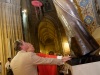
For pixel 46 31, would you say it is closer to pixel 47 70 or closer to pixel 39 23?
pixel 39 23

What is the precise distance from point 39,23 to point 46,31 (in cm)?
289

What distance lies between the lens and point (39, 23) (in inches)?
616

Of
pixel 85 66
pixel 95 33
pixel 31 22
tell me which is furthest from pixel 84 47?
pixel 31 22

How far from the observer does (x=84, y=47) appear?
2.19 meters

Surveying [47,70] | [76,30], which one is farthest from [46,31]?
[76,30]

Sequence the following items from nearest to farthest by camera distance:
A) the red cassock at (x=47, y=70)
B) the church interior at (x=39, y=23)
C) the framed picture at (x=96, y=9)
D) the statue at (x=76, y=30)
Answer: the statue at (x=76, y=30), the church interior at (x=39, y=23), the red cassock at (x=47, y=70), the framed picture at (x=96, y=9)

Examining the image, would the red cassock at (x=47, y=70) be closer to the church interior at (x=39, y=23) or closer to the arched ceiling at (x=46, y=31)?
the church interior at (x=39, y=23)

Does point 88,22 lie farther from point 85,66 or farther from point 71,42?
point 85,66

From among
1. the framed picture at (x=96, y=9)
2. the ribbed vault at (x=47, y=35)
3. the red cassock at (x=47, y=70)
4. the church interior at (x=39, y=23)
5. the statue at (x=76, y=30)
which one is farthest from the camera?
the ribbed vault at (x=47, y=35)

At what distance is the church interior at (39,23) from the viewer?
2.69m

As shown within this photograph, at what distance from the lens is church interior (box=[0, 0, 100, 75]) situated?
2685 mm

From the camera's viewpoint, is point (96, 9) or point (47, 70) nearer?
point (47, 70)

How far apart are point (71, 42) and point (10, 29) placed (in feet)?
28.3

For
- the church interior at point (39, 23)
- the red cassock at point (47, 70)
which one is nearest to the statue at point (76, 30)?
the church interior at point (39, 23)
